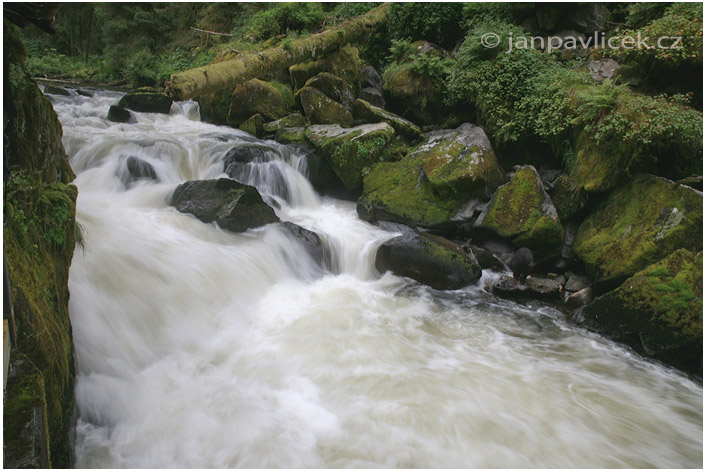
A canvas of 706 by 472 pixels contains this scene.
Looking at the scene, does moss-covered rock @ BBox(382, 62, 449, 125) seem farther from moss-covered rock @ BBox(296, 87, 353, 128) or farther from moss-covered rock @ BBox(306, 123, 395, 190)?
moss-covered rock @ BBox(306, 123, 395, 190)

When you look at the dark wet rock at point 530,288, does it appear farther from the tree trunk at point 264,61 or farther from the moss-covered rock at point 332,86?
the moss-covered rock at point 332,86

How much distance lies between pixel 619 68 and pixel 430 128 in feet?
14.0

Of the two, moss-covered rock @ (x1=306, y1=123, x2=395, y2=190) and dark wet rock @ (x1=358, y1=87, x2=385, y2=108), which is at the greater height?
dark wet rock @ (x1=358, y1=87, x2=385, y2=108)

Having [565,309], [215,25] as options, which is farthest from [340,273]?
[215,25]

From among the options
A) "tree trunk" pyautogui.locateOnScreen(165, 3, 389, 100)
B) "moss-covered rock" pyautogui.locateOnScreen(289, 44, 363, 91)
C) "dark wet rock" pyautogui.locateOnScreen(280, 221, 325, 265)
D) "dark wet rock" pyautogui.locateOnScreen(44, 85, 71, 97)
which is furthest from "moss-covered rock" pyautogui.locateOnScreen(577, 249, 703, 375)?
"dark wet rock" pyautogui.locateOnScreen(44, 85, 71, 97)

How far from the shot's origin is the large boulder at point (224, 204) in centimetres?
693

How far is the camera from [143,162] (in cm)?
834

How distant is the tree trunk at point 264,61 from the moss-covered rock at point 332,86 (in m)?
0.74

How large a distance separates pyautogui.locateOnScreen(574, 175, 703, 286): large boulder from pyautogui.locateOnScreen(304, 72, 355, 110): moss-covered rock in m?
7.31

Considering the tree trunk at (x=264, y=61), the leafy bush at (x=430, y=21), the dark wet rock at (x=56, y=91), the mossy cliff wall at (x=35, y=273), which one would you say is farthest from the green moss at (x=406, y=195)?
the dark wet rock at (x=56, y=91)

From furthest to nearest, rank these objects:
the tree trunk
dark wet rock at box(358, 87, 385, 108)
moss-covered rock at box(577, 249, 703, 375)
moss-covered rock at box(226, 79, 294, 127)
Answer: dark wet rock at box(358, 87, 385, 108) → moss-covered rock at box(226, 79, 294, 127) → the tree trunk → moss-covered rock at box(577, 249, 703, 375)

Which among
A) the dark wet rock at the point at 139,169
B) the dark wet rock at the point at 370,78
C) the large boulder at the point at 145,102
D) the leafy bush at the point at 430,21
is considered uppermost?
the leafy bush at the point at 430,21

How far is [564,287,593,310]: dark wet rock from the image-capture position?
5.87m

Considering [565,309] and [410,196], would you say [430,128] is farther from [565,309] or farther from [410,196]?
[565,309]
